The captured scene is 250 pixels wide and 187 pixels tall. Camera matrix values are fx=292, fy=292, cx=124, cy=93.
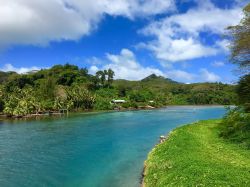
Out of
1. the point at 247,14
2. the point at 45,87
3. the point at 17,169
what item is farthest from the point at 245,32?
the point at 45,87

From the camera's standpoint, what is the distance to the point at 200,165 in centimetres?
1866

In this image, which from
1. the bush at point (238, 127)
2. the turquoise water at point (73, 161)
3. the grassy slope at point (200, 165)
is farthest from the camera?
the bush at point (238, 127)

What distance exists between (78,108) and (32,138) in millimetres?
97696

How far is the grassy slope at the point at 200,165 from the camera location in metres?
16.0

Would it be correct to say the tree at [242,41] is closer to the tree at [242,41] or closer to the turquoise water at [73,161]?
the tree at [242,41]

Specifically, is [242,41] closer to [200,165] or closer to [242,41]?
[242,41]

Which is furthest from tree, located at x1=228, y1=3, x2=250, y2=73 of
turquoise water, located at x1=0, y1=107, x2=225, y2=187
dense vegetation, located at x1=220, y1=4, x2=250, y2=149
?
turquoise water, located at x1=0, y1=107, x2=225, y2=187

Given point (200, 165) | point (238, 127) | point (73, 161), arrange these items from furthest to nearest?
1. point (73, 161)
2. point (238, 127)
3. point (200, 165)

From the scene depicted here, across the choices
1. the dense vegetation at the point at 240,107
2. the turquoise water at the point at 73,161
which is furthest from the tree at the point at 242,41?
the turquoise water at the point at 73,161

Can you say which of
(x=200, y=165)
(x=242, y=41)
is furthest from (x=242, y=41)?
(x=200, y=165)

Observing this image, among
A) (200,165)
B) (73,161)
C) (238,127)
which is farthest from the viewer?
(73,161)

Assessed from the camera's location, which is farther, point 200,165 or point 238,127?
point 238,127

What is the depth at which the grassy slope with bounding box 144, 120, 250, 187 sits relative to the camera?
16.0 metres

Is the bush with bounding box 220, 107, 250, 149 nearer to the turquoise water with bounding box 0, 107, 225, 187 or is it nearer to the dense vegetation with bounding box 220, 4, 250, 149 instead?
the dense vegetation with bounding box 220, 4, 250, 149
